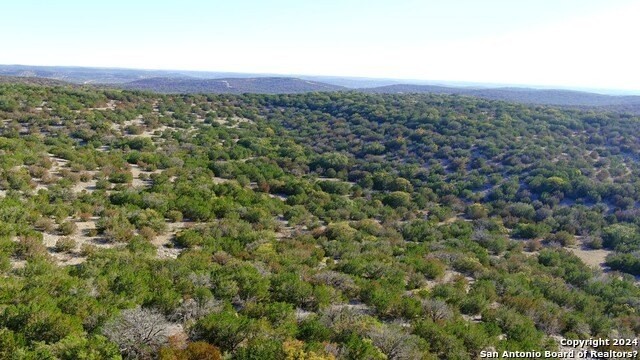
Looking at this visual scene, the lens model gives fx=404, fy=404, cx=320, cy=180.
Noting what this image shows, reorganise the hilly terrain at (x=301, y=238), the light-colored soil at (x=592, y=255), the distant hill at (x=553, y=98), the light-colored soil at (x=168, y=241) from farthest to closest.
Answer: the distant hill at (x=553, y=98) → the light-colored soil at (x=592, y=255) → the light-colored soil at (x=168, y=241) → the hilly terrain at (x=301, y=238)

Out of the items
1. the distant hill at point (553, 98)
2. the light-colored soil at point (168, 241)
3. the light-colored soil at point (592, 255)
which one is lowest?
the light-colored soil at point (592, 255)

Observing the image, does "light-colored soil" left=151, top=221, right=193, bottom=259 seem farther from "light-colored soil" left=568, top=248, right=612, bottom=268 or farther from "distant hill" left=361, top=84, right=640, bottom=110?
"distant hill" left=361, top=84, right=640, bottom=110

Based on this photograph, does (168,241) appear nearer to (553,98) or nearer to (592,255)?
(592,255)

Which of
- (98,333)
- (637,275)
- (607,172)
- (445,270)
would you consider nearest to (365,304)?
(445,270)

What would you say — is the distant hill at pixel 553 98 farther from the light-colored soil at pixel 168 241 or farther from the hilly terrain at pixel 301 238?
the light-colored soil at pixel 168 241

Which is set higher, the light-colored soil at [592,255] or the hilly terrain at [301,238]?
the hilly terrain at [301,238]

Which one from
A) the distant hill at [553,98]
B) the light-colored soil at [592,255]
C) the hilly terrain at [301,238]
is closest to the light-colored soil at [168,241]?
the hilly terrain at [301,238]

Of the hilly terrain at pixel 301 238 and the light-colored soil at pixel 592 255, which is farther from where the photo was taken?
the light-colored soil at pixel 592 255

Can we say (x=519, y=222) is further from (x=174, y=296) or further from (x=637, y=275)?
(x=174, y=296)

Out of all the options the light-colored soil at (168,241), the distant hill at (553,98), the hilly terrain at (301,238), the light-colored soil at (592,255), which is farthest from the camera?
the distant hill at (553,98)
